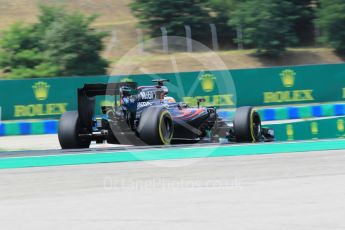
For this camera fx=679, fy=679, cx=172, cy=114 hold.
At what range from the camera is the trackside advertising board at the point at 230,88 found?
19.6 metres

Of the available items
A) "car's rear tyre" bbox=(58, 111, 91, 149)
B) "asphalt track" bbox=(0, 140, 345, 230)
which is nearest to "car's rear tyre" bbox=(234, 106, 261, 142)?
"asphalt track" bbox=(0, 140, 345, 230)

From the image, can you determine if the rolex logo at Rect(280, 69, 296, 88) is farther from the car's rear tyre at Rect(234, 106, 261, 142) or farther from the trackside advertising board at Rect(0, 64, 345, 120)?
the car's rear tyre at Rect(234, 106, 261, 142)

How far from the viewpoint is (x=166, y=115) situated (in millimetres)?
11602

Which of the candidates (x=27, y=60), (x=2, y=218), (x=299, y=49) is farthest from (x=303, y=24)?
(x=2, y=218)

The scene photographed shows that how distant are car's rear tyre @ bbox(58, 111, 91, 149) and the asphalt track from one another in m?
1.80

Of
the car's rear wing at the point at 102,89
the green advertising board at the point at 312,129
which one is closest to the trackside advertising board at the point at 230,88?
the green advertising board at the point at 312,129

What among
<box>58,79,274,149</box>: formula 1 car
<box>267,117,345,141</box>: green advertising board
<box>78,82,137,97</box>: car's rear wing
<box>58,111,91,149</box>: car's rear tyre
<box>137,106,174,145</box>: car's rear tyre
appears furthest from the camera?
<box>267,117,345,141</box>: green advertising board

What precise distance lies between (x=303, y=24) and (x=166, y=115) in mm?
25401

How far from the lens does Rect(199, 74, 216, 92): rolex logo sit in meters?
20.4

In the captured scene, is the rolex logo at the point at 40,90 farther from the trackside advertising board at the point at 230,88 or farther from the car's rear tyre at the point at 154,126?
the car's rear tyre at the point at 154,126

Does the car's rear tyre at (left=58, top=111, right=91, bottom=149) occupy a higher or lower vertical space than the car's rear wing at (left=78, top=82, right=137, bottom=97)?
lower

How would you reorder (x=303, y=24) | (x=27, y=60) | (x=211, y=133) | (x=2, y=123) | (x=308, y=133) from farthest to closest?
(x=303, y=24) < (x=27, y=60) < (x=2, y=123) < (x=308, y=133) < (x=211, y=133)

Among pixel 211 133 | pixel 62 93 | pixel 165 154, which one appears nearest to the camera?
pixel 165 154

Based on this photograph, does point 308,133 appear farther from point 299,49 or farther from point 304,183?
point 299,49
